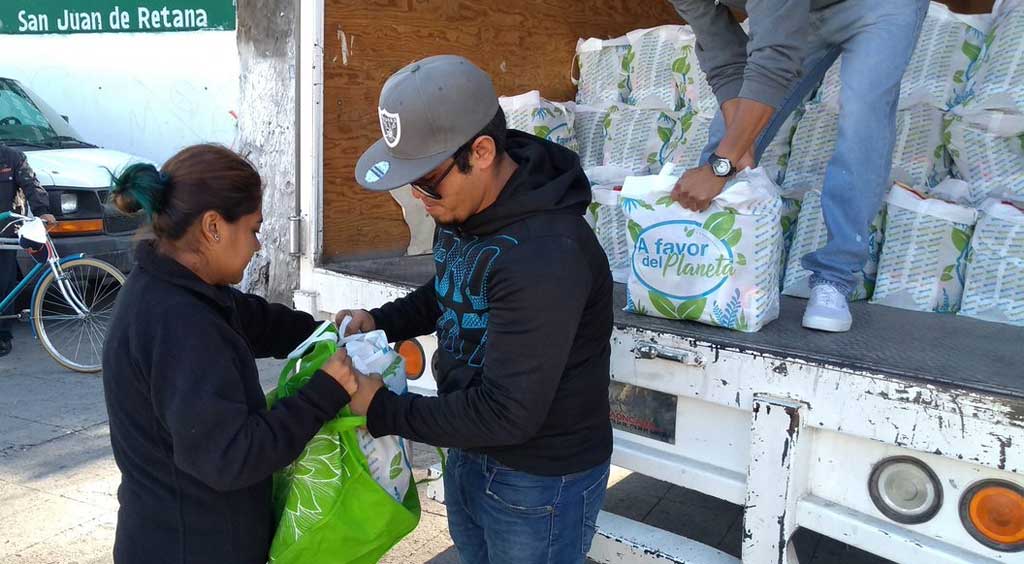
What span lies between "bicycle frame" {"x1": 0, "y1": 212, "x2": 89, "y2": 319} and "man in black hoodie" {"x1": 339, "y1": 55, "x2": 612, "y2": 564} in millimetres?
4816

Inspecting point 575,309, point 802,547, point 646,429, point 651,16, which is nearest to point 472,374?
point 575,309

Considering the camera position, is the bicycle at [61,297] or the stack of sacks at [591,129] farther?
the bicycle at [61,297]

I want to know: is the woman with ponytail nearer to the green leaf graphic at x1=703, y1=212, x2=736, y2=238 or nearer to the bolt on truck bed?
the bolt on truck bed

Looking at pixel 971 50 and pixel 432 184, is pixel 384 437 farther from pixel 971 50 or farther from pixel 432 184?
pixel 971 50

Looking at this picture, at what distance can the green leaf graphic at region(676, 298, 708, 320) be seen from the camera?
218cm

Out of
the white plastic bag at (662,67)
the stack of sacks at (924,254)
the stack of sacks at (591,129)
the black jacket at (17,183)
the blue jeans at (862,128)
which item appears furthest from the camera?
the black jacket at (17,183)

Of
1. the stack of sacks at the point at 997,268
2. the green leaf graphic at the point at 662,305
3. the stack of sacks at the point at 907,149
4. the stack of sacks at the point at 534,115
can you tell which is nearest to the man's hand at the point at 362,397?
the green leaf graphic at the point at 662,305

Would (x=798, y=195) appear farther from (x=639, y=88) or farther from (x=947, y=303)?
(x=639, y=88)

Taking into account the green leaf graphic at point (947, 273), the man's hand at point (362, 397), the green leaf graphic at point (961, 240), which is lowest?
the man's hand at point (362, 397)

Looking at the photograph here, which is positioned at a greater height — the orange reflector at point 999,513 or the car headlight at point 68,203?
the orange reflector at point 999,513

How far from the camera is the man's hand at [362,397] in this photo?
1.68 meters

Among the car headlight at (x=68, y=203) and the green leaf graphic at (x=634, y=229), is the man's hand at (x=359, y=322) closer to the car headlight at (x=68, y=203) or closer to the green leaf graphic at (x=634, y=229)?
the green leaf graphic at (x=634, y=229)

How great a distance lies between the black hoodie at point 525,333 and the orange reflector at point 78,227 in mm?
5623

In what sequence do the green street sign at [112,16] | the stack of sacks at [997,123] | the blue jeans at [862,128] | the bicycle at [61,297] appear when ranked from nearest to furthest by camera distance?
the blue jeans at [862,128]
the stack of sacks at [997,123]
the bicycle at [61,297]
the green street sign at [112,16]
